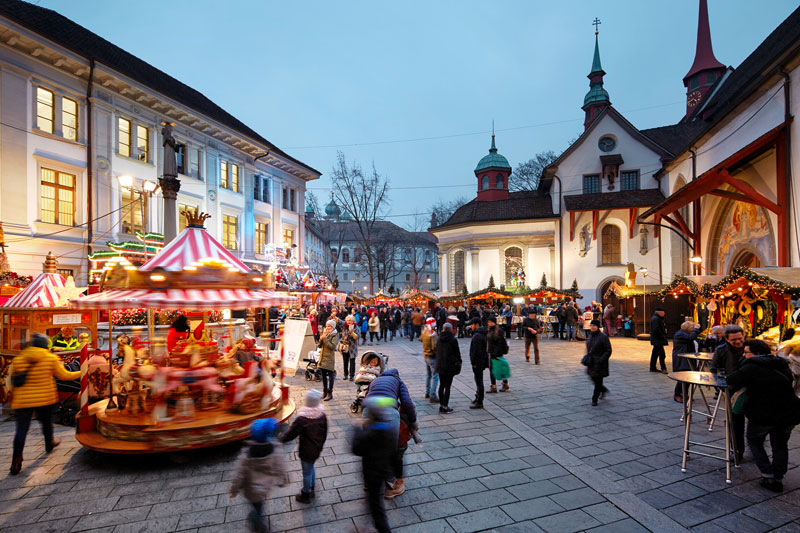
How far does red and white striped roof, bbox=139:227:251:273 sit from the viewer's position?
7041 mm

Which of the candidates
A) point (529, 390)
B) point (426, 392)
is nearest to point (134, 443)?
point (426, 392)

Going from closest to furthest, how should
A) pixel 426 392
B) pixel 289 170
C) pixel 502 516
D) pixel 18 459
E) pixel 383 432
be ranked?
pixel 383 432 → pixel 502 516 → pixel 18 459 → pixel 426 392 → pixel 289 170

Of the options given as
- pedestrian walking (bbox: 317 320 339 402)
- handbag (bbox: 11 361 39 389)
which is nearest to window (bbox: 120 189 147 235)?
pedestrian walking (bbox: 317 320 339 402)

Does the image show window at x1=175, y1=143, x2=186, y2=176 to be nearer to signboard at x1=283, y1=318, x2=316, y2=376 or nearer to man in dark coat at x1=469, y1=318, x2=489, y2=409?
signboard at x1=283, y1=318, x2=316, y2=376

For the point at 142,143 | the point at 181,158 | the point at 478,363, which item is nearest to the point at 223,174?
the point at 181,158

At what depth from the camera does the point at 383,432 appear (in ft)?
12.9

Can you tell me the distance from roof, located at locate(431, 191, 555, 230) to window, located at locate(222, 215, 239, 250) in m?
18.3

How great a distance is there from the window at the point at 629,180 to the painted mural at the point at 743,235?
12.4 meters

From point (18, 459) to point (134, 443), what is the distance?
135cm

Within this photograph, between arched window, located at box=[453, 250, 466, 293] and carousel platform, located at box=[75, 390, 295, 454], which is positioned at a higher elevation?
arched window, located at box=[453, 250, 466, 293]

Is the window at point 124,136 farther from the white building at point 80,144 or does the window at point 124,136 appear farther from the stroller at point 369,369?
the stroller at point 369,369

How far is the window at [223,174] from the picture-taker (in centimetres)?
2555

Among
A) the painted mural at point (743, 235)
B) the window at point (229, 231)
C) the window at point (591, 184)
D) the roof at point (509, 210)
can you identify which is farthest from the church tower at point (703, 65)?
the window at point (229, 231)

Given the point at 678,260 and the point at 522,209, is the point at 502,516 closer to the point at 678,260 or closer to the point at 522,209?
the point at 678,260
